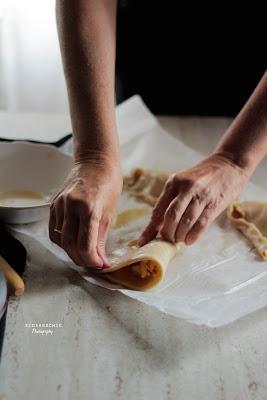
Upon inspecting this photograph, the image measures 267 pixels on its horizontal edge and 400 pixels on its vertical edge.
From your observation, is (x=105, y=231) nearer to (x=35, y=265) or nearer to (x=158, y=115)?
(x=35, y=265)

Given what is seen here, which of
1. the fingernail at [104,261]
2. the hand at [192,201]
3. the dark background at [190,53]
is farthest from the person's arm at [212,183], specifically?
the dark background at [190,53]

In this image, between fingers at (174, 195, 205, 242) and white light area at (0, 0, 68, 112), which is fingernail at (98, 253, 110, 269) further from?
white light area at (0, 0, 68, 112)

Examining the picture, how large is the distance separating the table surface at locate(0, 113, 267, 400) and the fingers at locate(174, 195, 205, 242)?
0.52 feet

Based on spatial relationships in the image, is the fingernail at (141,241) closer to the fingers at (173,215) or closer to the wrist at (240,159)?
the fingers at (173,215)

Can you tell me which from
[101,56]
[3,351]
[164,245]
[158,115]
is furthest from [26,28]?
[3,351]

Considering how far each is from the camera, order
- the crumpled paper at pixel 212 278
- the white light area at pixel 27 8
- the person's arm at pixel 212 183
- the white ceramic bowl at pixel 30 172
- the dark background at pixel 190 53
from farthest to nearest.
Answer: the white light area at pixel 27 8 → the dark background at pixel 190 53 → the white ceramic bowl at pixel 30 172 → the person's arm at pixel 212 183 → the crumpled paper at pixel 212 278

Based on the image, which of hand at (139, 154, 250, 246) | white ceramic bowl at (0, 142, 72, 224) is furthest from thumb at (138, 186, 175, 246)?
white ceramic bowl at (0, 142, 72, 224)

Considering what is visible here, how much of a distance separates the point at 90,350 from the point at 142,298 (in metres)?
0.13

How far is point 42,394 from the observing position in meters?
0.74

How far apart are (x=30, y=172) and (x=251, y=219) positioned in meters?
0.47

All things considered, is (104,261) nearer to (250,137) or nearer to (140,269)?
(140,269)

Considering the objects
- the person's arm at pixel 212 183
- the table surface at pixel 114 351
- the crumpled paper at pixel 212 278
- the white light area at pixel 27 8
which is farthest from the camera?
the white light area at pixel 27 8

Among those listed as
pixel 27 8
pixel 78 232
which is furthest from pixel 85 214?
pixel 27 8

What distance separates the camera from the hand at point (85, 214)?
0.92 m
